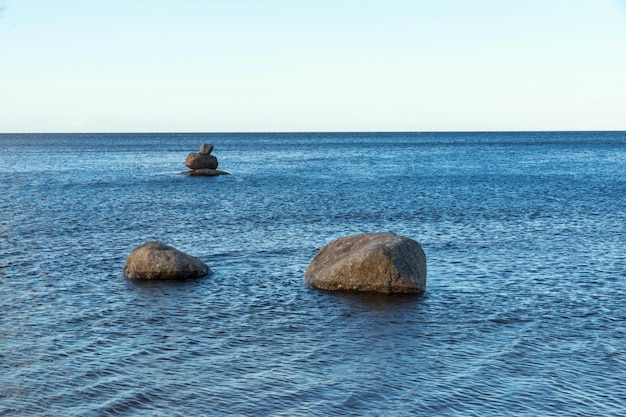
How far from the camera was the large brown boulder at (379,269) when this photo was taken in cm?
2366

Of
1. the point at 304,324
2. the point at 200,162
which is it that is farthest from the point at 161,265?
the point at 200,162

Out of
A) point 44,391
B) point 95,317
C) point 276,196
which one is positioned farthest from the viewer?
point 276,196

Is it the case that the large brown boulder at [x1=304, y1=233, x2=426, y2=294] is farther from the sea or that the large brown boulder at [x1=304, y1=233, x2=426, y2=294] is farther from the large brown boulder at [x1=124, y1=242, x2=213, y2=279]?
the large brown boulder at [x1=124, y1=242, x2=213, y2=279]

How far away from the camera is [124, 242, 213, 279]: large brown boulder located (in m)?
25.8

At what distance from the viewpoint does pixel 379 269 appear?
2369 cm

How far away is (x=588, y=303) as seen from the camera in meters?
22.2

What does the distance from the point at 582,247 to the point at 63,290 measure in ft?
72.1

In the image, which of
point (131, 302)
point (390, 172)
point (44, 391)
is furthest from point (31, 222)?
point (390, 172)

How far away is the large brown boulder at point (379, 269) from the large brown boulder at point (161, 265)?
442 cm

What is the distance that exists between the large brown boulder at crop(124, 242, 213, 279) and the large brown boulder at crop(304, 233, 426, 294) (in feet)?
14.5

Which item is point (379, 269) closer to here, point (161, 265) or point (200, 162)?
point (161, 265)

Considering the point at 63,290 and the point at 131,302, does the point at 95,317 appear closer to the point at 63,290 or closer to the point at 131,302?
the point at 131,302

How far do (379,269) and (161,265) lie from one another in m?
7.84

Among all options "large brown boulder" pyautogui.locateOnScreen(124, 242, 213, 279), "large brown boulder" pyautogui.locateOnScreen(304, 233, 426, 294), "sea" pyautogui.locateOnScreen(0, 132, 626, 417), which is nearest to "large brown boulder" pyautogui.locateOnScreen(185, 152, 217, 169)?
"sea" pyautogui.locateOnScreen(0, 132, 626, 417)
